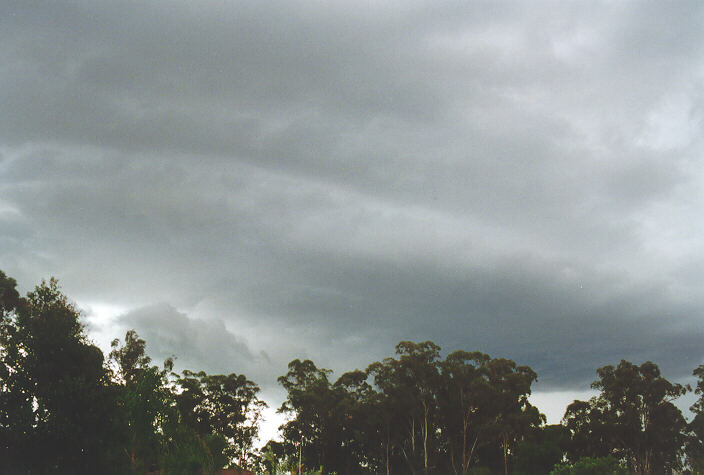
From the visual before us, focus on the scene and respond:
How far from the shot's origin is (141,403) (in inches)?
1480

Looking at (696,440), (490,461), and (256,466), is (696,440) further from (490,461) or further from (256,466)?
(256,466)

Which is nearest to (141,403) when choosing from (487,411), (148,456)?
(148,456)

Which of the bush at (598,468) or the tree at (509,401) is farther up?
the tree at (509,401)

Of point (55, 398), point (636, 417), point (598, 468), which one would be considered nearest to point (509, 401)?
point (636, 417)

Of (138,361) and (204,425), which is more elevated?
(138,361)

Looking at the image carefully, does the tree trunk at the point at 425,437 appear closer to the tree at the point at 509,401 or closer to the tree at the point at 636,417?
the tree at the point at 509,401

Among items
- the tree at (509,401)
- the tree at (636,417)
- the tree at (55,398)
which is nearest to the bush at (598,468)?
the tree at (55,398)

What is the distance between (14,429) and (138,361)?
31.1 metres

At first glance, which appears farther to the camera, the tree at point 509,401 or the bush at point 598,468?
the tree at point 509,401

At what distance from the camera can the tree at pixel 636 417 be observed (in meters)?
65.1

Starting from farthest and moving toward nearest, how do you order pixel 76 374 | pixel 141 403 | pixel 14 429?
1. pixel 141 403
2. pixel 76 374
3. pixel 14 429

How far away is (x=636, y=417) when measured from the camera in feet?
214

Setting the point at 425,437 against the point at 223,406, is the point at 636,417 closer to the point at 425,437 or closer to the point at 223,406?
the point at 425,437

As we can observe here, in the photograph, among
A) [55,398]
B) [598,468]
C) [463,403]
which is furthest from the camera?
[463,403]
